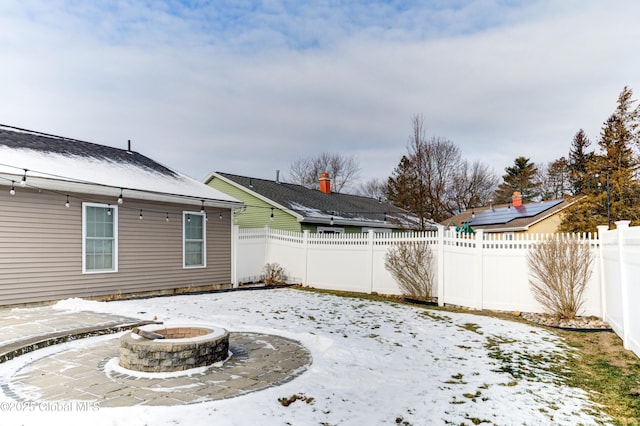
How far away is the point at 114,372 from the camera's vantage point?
14.1 feet

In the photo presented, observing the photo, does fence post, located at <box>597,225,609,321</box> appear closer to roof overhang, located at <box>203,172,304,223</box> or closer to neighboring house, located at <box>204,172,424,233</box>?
neighboring house, located at <box>204,172,424,233</box>

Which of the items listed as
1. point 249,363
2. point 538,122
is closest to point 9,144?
point 249,363

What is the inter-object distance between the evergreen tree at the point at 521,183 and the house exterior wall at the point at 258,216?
87.8 ft

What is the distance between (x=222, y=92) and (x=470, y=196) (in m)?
25.3

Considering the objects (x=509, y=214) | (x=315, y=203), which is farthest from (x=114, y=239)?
(x=509, y=214)

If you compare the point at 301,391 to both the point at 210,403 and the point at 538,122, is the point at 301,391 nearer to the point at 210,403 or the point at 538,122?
the point at 210,403

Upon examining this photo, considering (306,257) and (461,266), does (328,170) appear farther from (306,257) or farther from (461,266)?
(461,266)

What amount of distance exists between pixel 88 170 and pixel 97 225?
1492mm

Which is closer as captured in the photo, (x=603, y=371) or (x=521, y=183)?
(x=603, y=371)

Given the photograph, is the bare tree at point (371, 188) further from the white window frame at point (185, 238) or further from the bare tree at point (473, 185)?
the white window frame at point (185, 238)

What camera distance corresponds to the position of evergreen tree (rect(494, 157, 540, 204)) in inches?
1404

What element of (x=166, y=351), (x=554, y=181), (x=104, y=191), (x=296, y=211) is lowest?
(x=166, y=351)

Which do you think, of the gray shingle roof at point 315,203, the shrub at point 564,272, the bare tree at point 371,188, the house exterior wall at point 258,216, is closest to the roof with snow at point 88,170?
the house exterior wall at point 258,216

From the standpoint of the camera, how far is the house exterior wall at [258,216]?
1551 centimetres
